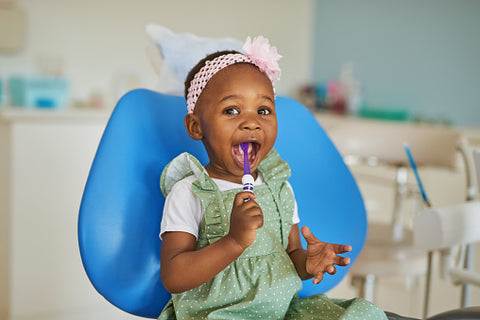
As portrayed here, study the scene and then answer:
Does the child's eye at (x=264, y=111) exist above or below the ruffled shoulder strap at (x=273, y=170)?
above

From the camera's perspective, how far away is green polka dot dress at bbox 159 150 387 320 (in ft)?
2.85

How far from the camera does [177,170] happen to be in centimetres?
97

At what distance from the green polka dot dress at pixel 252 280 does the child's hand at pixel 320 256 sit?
0.21 ft

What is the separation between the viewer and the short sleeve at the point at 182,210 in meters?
0.88

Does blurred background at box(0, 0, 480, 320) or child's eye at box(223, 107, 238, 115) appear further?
blurred background at box(0, 0, 480, 320)

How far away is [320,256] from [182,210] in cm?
22

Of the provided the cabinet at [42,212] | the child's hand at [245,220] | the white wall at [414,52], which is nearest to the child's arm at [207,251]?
the child's hand at [245,220]

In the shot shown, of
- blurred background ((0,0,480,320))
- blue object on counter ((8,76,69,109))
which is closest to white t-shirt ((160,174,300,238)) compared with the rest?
blurred background ((0,0,480,320))

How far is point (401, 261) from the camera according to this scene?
160cm

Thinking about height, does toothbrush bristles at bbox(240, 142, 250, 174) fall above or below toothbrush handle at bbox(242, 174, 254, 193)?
above

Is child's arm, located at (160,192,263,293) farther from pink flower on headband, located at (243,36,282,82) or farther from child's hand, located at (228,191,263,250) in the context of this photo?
pink flower on headband, located at (243,36,282,82)

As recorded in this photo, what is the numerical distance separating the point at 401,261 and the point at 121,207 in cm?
95

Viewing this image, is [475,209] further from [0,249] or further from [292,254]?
[0,249]

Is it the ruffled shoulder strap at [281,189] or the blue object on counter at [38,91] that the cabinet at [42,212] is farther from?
the ruffled shoulder strap at [281,189]
